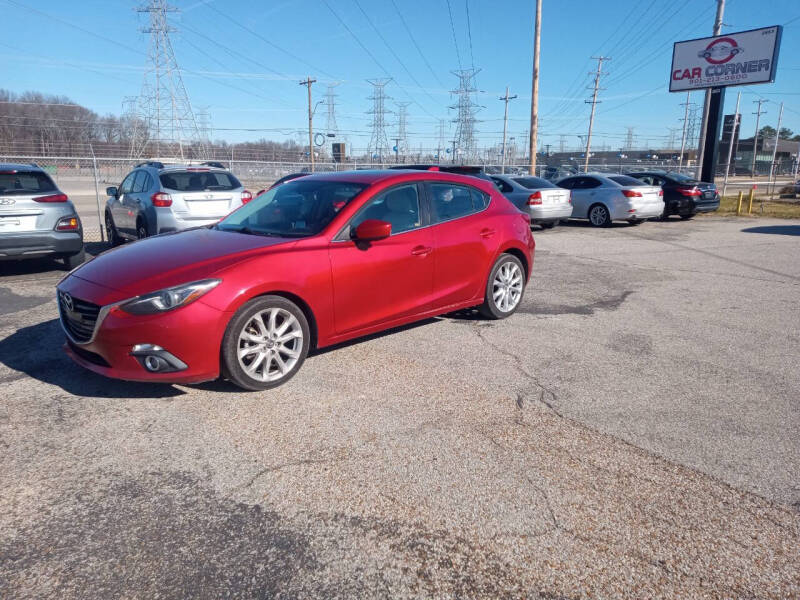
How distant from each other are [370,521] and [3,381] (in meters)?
3.49

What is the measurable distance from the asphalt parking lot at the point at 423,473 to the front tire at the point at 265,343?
0.57 ft

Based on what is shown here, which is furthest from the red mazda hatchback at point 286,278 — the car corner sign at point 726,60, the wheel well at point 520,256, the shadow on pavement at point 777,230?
the car corner sign at point 726,60

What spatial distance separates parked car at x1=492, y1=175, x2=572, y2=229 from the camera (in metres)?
14.9

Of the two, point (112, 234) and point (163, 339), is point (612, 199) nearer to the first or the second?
Answer: point (112, 234)

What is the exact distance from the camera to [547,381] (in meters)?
4.67

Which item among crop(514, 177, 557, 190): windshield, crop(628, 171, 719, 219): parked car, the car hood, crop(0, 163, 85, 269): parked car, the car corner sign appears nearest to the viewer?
the car hood

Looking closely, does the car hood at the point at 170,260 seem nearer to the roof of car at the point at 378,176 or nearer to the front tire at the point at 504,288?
the roof of car at the point at 378,176

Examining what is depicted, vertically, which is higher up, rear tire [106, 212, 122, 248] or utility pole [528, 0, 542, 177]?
utility pole [528, 0, 542, 177]

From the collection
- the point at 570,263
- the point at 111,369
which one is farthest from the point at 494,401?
the point at 570,263

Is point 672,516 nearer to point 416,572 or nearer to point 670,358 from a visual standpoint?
point 416,572

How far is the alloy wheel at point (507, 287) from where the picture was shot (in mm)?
6387

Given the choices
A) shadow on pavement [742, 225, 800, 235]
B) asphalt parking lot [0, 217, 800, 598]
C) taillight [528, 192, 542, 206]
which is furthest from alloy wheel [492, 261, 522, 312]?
shadow on pavement [742, 225, 800, 235]

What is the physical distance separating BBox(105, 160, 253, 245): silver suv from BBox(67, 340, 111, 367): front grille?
5.10m

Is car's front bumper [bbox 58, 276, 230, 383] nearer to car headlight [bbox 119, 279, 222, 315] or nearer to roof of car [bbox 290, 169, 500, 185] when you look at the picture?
car headlight [bbox 119, 279, 222, 315]
